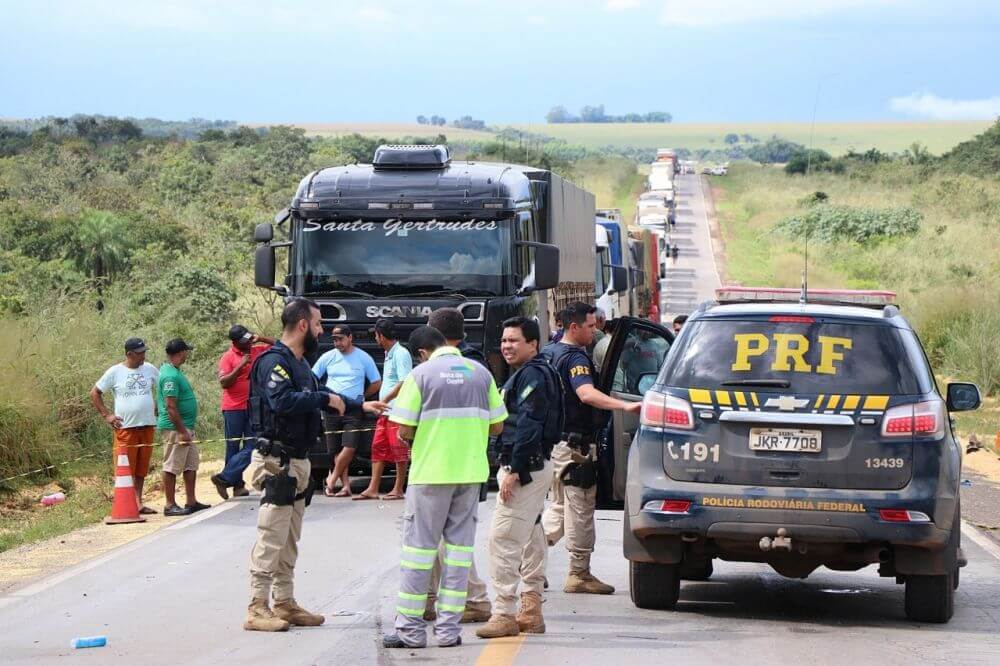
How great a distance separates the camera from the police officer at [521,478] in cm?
791

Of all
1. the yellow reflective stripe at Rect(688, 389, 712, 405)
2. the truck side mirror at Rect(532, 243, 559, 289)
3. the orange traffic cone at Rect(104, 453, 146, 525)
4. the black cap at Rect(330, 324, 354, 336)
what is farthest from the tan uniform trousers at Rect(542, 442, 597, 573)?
the truck side mirror at Rect(532, 243, 559, 289)

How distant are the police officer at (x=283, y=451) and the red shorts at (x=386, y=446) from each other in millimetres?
5936

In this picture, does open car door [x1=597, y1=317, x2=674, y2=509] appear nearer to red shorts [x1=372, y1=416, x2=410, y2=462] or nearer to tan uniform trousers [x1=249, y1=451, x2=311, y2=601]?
tan uniform trousers [x1=249, y1=451, x2=311, y2=601]

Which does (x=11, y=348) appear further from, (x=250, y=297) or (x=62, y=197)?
(x=62, y=197)

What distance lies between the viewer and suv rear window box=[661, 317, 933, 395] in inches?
319

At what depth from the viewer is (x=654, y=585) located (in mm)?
8789

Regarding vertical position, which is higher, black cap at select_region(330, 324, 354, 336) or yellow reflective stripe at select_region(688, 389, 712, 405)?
yellow reflective stripe at select_region(688, 389, 712, 405)

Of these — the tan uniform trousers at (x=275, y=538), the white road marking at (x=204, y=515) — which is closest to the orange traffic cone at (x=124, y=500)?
the white road marking at (x=204, y=515)

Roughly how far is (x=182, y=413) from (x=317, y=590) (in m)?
4.73

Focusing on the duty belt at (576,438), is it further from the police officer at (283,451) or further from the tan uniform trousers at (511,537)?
the police officer at (283,451)

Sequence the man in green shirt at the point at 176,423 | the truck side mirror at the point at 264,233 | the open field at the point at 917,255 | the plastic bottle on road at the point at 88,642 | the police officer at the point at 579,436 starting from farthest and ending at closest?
1. the open field at the point at 917,255
2. the truck side mirror at the point at 264,233
3. the man in green shirt at the point at 176,423
4. the police officer at the point at 579,436
5. the plastic bottle on road at the point at 88,642

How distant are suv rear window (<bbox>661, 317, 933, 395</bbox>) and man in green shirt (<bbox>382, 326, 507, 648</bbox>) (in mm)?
1312

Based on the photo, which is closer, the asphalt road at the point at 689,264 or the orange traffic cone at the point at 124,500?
the orange traffic cone at the point at 124,500

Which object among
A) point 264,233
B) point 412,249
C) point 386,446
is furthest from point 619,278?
point 386,446
